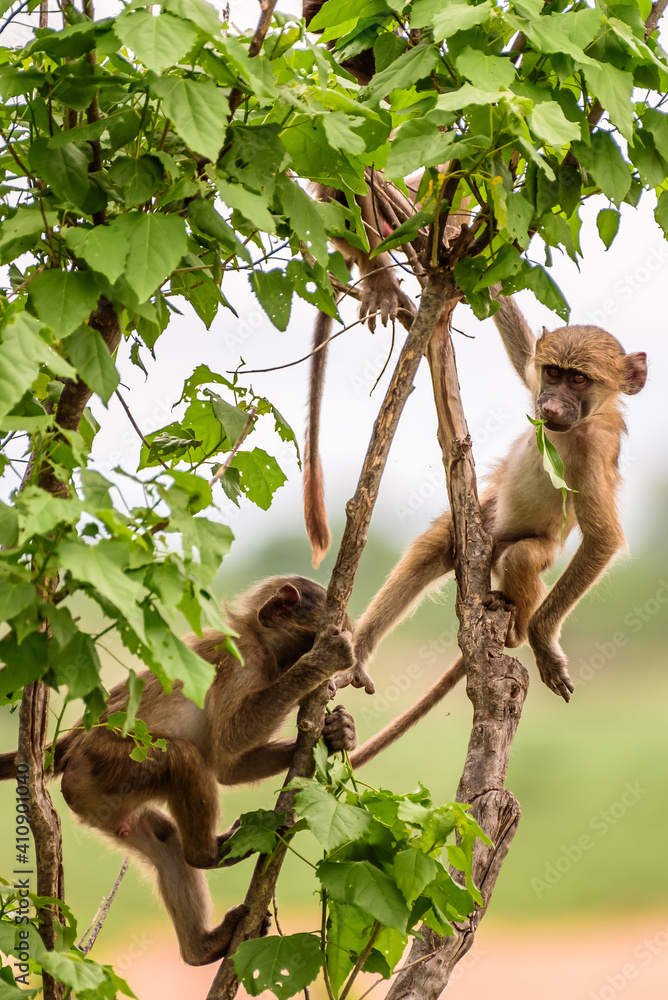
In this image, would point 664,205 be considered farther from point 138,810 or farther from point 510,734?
point 138,810

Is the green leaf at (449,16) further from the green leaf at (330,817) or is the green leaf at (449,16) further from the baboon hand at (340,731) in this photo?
the baboon hand at (340,731)

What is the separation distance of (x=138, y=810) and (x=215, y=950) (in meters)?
0.45

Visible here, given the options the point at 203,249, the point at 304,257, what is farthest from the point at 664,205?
the point at 203,249

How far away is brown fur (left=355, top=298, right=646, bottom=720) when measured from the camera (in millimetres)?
3020

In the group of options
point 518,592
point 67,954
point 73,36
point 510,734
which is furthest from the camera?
point 518,592

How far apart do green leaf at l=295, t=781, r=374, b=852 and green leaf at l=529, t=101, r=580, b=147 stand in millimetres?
1226

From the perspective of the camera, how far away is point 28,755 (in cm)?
192

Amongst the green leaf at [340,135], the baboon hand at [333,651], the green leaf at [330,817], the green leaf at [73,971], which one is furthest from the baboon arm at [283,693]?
the green leaf at [340,135]

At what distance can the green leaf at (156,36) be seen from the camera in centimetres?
122

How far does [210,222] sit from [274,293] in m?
0.39

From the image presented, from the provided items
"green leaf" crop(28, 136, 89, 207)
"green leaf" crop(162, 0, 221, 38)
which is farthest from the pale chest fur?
"green leaf" crop(162, 0, 221, 38)

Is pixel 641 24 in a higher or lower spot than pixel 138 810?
higher

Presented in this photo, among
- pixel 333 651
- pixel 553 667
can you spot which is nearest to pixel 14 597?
pixel 333 651

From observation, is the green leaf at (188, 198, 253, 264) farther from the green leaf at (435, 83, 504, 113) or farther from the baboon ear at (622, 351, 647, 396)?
the baboon ear at (622, 351, 647, 396)
